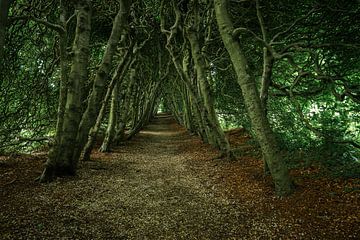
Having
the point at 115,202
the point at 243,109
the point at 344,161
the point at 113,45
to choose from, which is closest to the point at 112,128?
the point at 113,45

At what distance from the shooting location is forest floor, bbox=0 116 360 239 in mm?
4199

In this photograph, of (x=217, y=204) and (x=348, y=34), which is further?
(x=348, y=34)

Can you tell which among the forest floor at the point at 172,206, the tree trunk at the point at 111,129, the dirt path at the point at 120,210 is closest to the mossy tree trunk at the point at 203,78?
the forest floor at the point at 172,206

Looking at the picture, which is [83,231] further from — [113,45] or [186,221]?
[113,45]

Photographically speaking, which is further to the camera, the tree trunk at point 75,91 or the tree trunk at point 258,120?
the tree trunk at point 75,91

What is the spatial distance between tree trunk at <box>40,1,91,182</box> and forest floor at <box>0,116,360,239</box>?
0.59 m

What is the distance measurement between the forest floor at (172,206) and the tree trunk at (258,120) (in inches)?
14.3

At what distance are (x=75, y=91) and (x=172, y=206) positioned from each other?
12.6 ft

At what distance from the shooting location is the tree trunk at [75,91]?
23.0 ft

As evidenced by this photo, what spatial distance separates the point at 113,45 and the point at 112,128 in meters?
5.50

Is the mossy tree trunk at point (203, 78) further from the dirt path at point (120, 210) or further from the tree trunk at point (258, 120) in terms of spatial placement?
the tree trunk at point (258, 120)

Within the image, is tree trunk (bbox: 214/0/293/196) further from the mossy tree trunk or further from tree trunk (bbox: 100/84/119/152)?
tree trunk (bbox: 100/84/119/152)

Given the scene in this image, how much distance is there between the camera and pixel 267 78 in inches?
269

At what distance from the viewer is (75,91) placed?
7.03m
